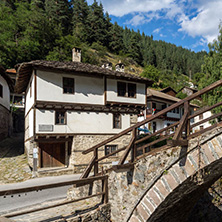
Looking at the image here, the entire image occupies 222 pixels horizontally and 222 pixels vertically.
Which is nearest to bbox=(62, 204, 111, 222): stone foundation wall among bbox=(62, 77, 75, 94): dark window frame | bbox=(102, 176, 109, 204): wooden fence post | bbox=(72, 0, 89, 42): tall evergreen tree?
bbox=(102, 176, 109, 204): wooden fence post

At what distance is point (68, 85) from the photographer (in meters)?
14.6

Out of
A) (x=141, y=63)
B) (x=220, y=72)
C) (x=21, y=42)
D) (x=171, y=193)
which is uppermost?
(x=141, y=63)

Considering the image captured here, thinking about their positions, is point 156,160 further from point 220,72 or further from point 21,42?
point 21,42

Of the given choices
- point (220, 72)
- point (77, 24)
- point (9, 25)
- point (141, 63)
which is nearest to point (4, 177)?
point (220, 72)

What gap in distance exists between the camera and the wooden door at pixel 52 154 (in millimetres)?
14242

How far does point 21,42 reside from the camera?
108 feet

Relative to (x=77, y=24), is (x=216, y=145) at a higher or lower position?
lower

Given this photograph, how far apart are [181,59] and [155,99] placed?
83.6 meters

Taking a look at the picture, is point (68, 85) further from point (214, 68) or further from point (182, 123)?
point (214, 68)

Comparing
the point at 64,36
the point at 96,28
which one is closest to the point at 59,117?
Answer: the point at 64,36

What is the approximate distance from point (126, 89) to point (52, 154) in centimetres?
812

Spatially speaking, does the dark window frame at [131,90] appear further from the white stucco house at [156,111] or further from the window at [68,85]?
the white stucco house at [156,111]

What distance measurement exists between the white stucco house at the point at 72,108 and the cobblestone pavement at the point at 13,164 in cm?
102

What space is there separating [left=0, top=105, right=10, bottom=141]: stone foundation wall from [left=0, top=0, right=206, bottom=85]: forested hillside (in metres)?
13.0
